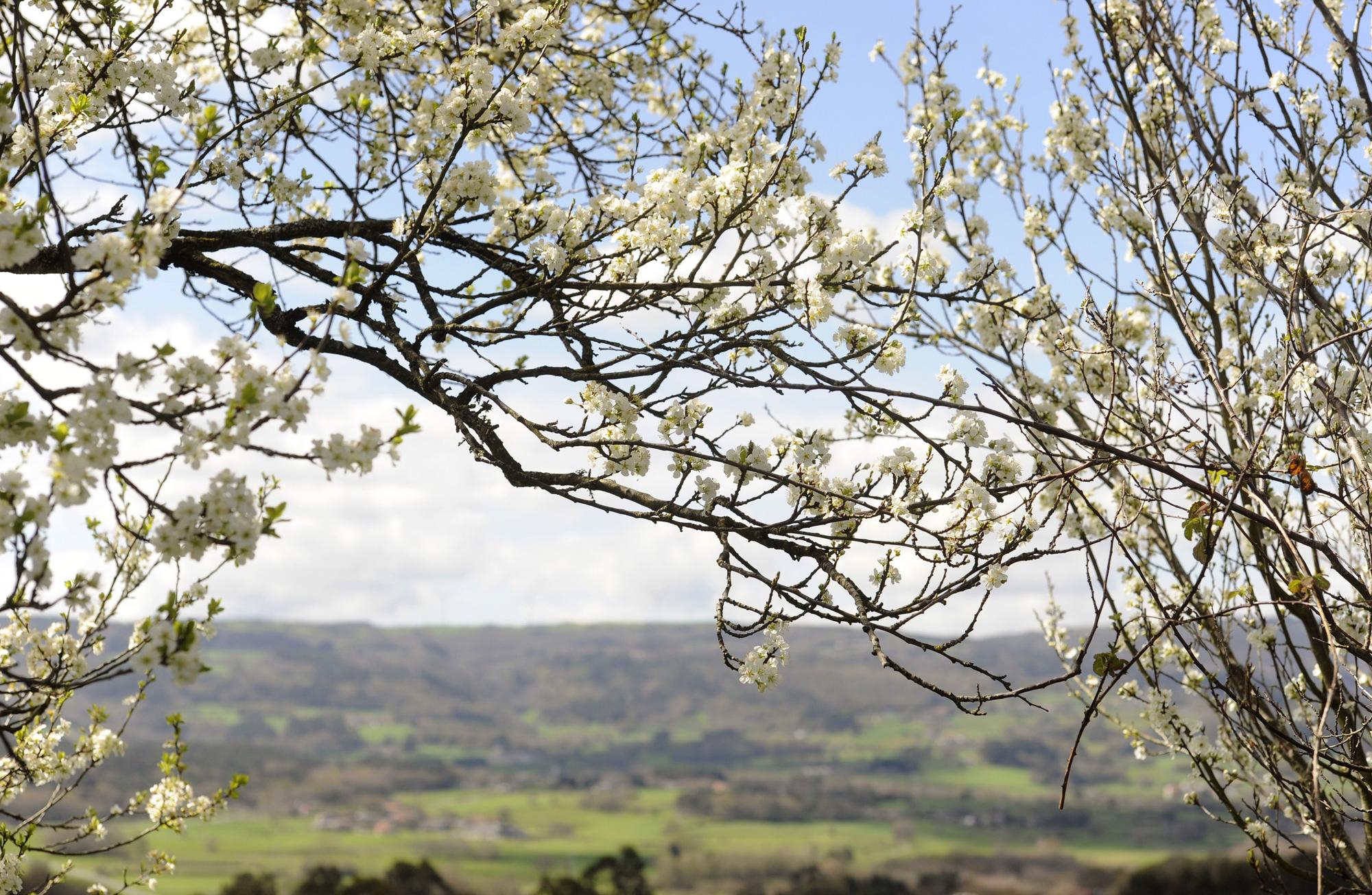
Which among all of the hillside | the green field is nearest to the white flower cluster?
the hillside

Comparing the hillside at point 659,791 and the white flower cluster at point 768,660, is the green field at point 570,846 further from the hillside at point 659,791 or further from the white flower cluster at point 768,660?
the white flower cluster at point 768,660

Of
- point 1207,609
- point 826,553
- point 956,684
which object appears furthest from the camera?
point 956,684

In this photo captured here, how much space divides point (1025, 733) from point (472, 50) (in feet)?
628

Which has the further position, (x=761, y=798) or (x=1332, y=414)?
(x=761, y=798)

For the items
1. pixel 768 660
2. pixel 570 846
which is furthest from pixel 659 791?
pixel 768 660

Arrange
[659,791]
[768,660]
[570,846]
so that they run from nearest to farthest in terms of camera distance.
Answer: [768,660], [570,846], [659,791]

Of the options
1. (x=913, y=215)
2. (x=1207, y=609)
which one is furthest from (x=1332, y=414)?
(x=913, y=215)

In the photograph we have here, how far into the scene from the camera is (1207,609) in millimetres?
5414

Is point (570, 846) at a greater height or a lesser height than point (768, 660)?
lesser

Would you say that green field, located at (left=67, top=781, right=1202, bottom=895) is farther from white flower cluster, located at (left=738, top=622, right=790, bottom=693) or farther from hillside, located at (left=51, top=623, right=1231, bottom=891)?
white flower cluster, located at (left=738, top=622, right=790, bottom=693)

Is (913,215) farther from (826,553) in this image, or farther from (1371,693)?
(1371,693)

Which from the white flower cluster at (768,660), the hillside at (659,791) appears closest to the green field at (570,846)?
the hillside at (659,791)

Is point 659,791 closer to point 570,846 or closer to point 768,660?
point 570,846

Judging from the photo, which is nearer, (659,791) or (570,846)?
(570,846)
